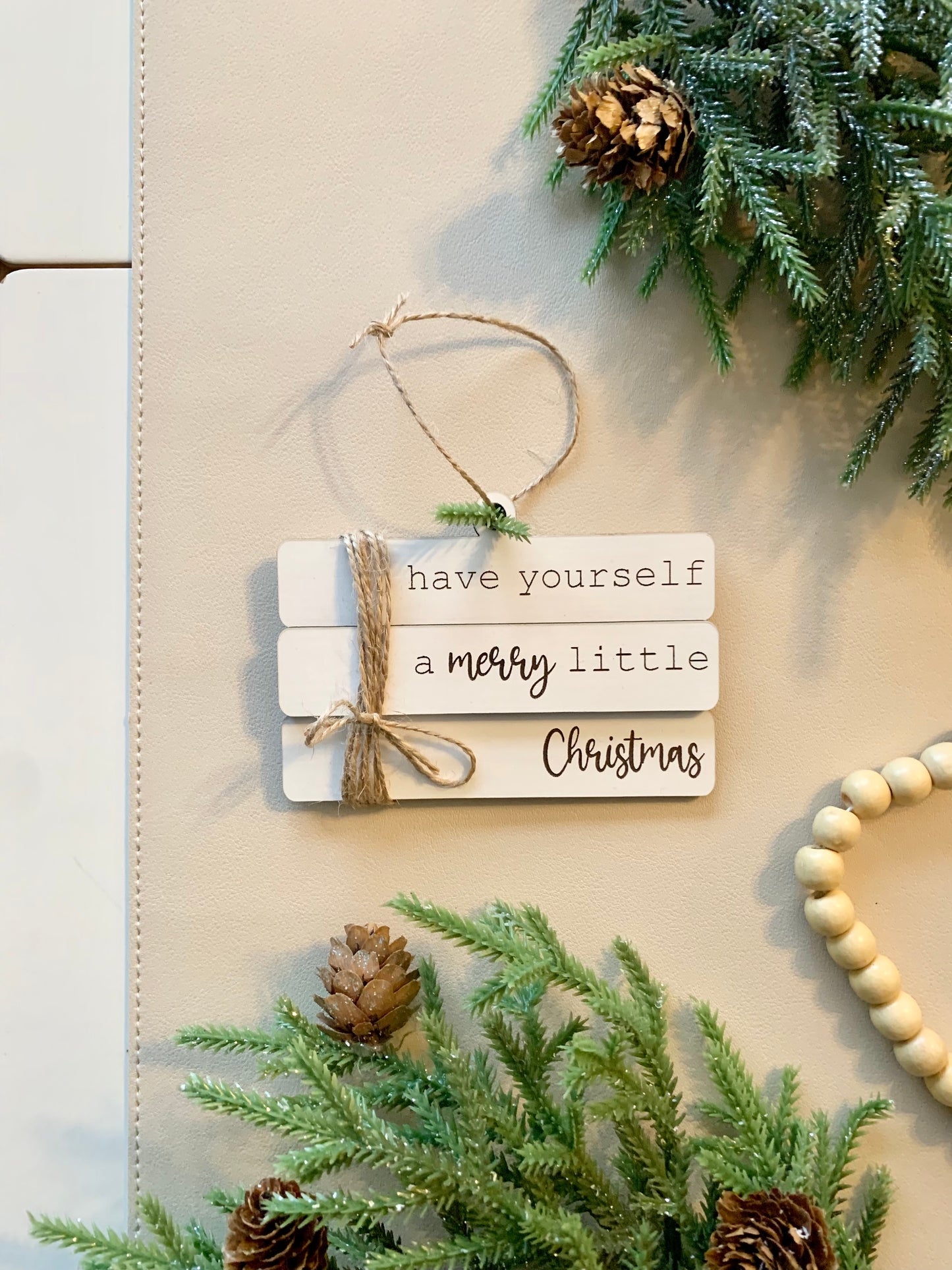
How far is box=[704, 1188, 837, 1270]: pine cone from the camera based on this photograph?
1.36 feet

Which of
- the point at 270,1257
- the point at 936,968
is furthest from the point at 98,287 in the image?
the point at 936,968

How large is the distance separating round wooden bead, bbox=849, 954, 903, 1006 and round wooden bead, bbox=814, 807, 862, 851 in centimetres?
8

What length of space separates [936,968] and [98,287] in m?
0.74

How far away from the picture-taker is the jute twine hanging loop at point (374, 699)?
1.79ft

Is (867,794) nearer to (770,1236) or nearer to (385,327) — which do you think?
(770,1236)

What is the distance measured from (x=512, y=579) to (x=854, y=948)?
315mm

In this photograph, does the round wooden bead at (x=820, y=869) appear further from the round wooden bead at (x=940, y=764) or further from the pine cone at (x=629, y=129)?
the pine cone at (x=629, y=129)

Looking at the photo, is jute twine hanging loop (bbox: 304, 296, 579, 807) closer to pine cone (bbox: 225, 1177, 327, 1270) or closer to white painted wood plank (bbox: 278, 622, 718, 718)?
Result: white painted wood plank (bbox: 278, 622, 718, 718)

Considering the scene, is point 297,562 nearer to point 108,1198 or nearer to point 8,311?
point 8,311

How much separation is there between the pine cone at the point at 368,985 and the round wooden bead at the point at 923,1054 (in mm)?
309

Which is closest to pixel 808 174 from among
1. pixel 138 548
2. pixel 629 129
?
pixel 629 129

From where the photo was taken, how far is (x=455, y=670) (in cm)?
56

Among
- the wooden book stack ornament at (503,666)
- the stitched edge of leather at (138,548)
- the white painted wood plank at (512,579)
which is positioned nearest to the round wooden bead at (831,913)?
the wooden book stack ornament at (503,666)

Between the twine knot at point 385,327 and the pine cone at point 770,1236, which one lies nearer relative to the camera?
the pine cone at point 770,1236
